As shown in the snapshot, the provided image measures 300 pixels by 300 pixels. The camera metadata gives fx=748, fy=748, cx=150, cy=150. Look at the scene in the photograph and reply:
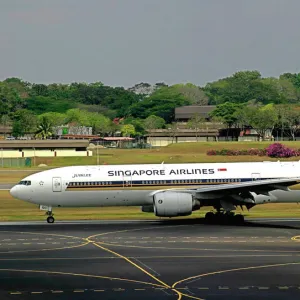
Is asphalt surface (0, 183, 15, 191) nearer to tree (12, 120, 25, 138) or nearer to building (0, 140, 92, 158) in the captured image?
building (0, 140, 92, 158)

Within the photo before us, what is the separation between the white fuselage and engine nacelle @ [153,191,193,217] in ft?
5.98

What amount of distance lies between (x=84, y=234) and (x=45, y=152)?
88085 millimetres

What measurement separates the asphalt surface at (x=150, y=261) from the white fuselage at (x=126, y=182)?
1.75 metres

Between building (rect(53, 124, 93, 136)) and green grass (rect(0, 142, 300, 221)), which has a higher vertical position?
building (rect(53, 124, 93, 136))

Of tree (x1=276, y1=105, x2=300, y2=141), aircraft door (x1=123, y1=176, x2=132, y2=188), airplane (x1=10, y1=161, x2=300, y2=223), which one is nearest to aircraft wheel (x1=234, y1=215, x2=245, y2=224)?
airplane (x1=10, y1=161, x2=300, y2=223)

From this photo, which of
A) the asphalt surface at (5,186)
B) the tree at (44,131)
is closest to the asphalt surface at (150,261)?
the asphalt surface at (5,186)

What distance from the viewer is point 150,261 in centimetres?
3241

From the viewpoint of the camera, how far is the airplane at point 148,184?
46.9 m

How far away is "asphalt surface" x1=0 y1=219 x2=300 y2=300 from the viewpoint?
2633 centimetres

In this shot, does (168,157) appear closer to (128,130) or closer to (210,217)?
(210,217)

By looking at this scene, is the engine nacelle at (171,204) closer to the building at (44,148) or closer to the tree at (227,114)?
the building at (44,148)

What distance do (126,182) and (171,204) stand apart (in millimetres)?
3824

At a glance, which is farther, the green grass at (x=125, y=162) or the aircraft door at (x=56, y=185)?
the green grass at (x=125, y=162)

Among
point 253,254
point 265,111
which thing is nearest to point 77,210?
point 253,254
